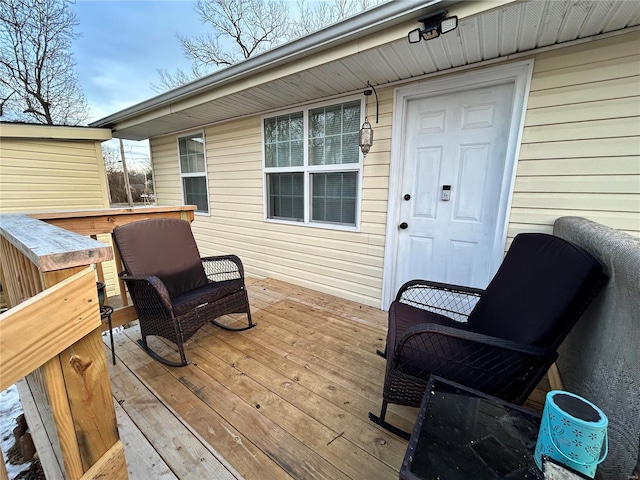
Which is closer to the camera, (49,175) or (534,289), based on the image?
(534,289)

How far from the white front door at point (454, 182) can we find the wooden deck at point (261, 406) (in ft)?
3.06

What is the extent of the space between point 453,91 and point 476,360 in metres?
2.19

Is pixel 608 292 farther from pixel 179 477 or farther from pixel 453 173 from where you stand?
pixel 179 477

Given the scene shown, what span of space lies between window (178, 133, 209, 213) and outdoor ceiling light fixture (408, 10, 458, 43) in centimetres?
381

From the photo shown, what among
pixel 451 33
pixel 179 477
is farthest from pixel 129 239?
pixel 451 33

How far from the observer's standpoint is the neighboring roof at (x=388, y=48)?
156 cm

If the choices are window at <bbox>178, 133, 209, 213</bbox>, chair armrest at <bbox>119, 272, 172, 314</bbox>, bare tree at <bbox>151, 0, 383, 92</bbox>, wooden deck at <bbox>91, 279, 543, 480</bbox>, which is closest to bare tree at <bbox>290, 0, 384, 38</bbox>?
bare tree at <bbox>151, 0, 383, 92</bbox>

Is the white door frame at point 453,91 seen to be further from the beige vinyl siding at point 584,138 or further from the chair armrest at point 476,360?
the chair armrest at point 476,360

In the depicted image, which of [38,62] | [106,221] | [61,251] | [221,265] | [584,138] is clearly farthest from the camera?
[38,62]

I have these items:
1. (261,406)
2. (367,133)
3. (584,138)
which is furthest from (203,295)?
(584,138)

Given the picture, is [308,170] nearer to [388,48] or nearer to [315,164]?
[315,164]

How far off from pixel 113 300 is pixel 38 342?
270 centimetres

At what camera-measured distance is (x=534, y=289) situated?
4.62ft

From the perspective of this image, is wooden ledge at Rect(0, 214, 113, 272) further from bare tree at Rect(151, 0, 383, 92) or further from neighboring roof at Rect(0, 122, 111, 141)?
bare tree at Rect(151, 0, 383, 92)
